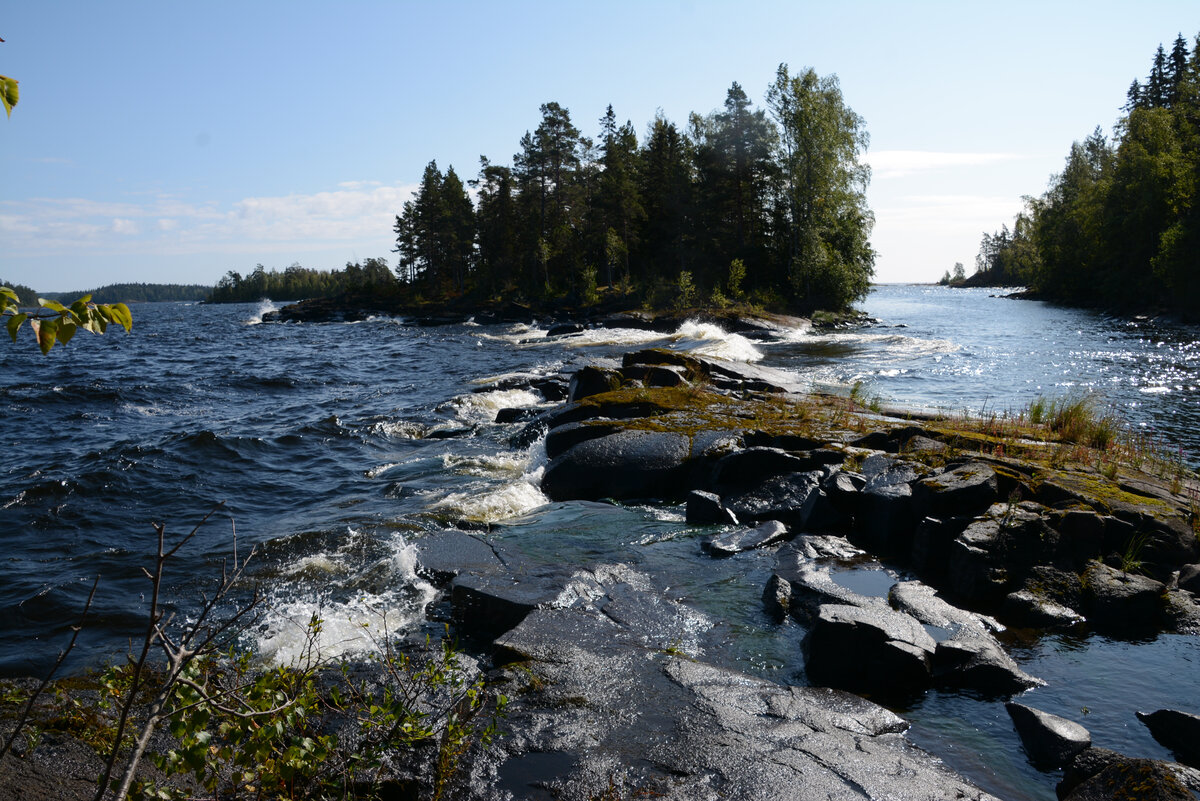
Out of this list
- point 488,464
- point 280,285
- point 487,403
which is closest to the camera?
point 488,464

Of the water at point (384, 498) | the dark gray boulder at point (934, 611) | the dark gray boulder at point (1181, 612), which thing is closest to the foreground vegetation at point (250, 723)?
the water at point (384, 498)

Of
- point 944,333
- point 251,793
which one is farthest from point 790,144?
point 251,793

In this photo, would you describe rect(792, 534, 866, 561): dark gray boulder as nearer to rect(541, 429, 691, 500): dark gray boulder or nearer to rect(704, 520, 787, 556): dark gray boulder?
rect(704, 520, 787, 556): dark gray boulder

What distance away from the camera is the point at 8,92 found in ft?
7.64

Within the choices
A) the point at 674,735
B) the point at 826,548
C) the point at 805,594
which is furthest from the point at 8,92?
the point at 826,548

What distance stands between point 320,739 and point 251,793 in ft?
2.76

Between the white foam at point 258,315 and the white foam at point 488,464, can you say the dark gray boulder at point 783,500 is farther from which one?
the white foam at point 258,315

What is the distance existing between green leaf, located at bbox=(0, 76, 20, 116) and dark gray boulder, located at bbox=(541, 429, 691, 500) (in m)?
10.1

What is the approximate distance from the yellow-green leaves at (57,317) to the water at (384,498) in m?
3.95

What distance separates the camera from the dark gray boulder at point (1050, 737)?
5.00 m

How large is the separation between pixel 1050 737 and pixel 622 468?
7.61 metres

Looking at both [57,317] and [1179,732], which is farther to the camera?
[1179,732]

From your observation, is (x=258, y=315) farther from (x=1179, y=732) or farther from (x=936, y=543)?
(x=1179, y=732)

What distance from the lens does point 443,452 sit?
15.5m
